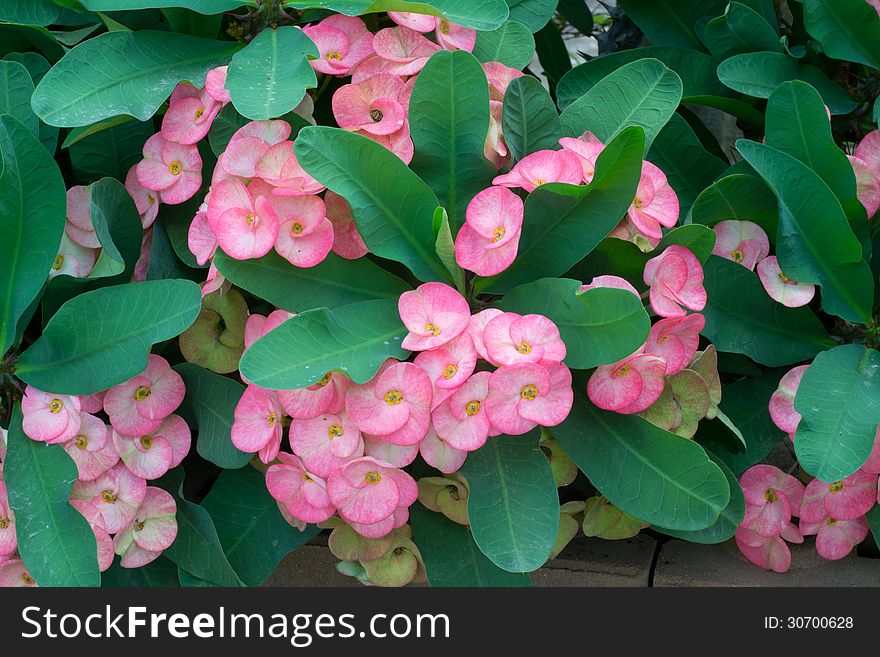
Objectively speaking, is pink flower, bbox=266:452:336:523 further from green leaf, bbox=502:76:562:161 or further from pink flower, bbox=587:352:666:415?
green leaf, bbox=502:76:562:161

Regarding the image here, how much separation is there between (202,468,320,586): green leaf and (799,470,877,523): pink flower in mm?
617

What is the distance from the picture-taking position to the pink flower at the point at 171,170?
1132 mm

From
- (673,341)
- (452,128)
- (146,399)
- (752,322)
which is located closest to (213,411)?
(146,399)

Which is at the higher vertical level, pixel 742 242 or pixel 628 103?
pixel 628 103

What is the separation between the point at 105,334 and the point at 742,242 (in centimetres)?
77

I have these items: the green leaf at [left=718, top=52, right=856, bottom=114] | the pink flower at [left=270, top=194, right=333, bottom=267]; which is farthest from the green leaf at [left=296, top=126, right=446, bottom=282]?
the green leaf at [left=718, top=52, right=856, bottom=114]

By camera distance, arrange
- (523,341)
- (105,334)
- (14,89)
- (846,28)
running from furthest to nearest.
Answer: (846,28) → (14,89) → (105,334) → (523,341)

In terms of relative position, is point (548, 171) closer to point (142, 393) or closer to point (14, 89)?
point (142, 393)

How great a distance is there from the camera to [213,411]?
1111 millimetres

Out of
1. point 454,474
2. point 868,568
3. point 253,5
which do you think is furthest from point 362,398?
point 868,568

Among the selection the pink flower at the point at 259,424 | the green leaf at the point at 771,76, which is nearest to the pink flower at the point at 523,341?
the pink flower at the point at 259,424

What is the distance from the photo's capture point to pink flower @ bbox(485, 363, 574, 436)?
0.91 m

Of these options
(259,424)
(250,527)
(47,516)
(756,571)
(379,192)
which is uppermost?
(379,192)

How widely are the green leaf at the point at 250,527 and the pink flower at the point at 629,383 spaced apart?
1.29ft
